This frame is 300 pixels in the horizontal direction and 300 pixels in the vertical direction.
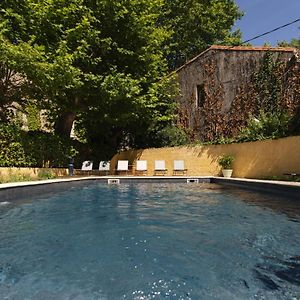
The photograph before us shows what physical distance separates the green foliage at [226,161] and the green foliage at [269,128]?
112 centimetres

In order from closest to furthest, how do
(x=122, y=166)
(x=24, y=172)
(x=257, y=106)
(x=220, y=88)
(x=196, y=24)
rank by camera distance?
(x=24, y=172) → (x=257, y=106) → (x=122, y=166) → (x=220, y=88) → (x=196, y=24)

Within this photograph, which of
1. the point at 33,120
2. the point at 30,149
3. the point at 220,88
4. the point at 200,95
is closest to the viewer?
the point at 30,149

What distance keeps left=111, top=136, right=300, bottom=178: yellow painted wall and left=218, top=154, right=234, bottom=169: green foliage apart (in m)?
0.22

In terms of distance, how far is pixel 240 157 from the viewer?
16156mm

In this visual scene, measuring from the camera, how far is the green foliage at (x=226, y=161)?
1634 centimetres

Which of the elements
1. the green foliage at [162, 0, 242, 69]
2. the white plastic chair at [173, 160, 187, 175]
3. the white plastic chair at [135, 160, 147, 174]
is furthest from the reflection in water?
the green foliage at [162, 0, 242, 69]

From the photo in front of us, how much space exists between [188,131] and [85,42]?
29.3 feet

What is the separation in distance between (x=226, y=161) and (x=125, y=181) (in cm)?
519

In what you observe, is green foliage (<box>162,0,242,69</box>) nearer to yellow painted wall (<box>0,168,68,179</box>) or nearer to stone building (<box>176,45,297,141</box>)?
stone building (<box>176,45,297,141</box>)

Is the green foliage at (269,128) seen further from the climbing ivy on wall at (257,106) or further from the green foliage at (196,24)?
the green foliage at (196,24)

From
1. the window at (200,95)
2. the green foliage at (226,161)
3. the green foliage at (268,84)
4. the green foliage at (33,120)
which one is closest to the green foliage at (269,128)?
the green foliage at (226,161)

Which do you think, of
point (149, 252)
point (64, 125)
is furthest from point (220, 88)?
point (149, 252)

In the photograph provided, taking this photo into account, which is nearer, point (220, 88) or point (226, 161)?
point (226, 161)

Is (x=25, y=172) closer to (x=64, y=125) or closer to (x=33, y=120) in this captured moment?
(x=64, y=125)
